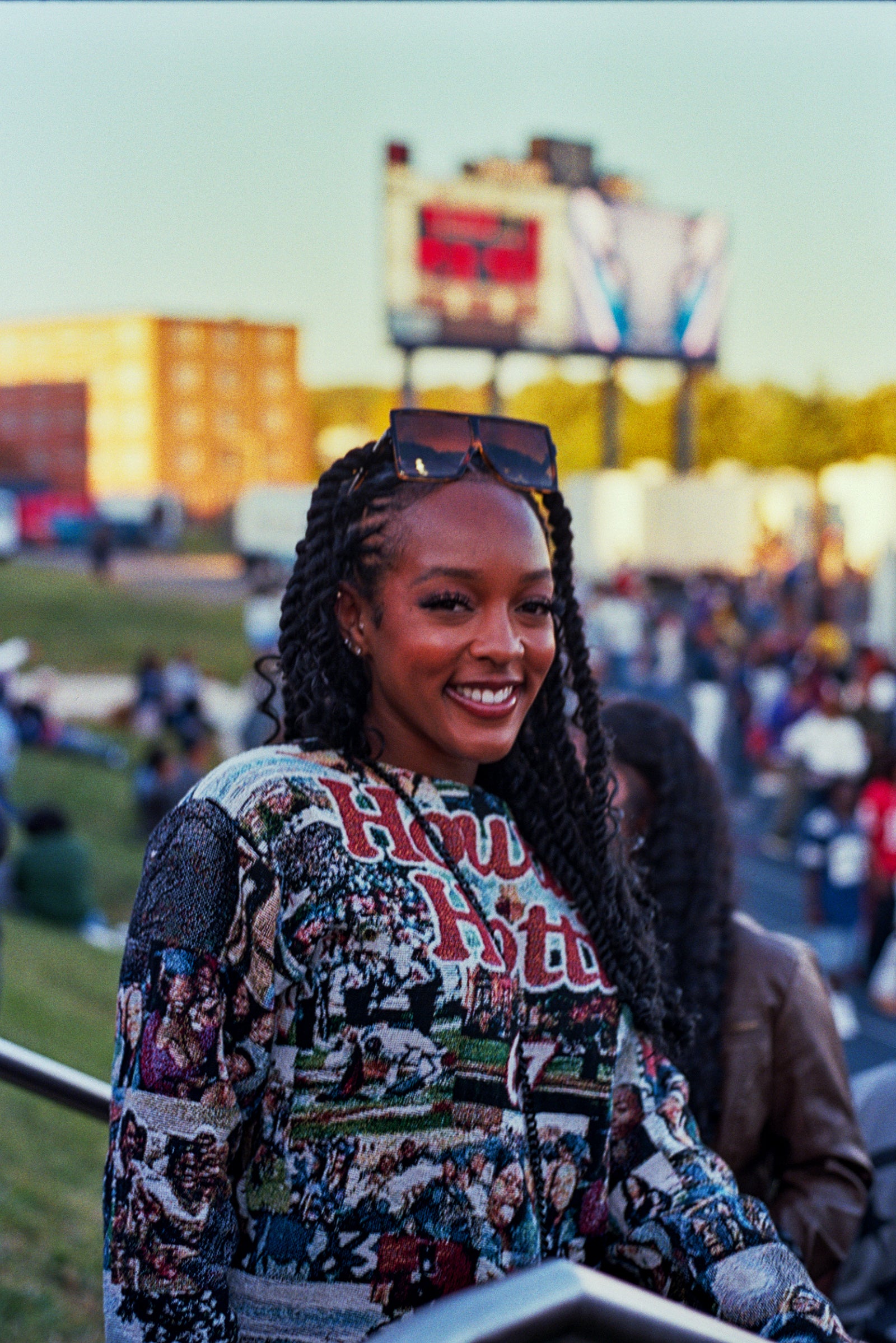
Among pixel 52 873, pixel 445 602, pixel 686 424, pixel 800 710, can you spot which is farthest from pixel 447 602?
pixel 686 424

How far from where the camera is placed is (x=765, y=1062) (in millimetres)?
2146

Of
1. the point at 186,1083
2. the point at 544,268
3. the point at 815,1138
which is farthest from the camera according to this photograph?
the point at 544,268

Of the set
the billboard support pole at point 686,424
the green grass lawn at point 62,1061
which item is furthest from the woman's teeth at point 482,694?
the billboard support pole at point 686,424

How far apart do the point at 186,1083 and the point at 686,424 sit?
1265 inches

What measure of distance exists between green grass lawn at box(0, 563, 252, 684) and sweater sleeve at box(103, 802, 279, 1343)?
2131 cm

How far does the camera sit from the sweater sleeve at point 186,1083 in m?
1.22

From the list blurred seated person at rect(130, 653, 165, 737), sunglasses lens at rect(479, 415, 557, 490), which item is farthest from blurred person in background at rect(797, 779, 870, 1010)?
blurred seated person at rect(130, 653, 165, 737)

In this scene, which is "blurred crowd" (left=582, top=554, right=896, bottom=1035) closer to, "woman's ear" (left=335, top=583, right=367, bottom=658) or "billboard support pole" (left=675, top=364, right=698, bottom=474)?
"woman's ear" (left=335, top=583, right=367, bottom=658)

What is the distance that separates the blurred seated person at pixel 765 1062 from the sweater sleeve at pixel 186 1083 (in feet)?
2.84

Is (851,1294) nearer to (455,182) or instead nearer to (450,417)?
(450,417)

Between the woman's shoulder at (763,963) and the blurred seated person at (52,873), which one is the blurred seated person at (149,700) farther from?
the woman's shoulder at (763,963)

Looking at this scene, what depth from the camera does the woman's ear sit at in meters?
1.48

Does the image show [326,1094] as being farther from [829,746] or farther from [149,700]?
[149,700]

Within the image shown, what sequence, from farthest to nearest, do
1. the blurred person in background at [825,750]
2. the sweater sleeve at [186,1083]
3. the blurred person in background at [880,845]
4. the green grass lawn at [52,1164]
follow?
the blurred person in background at [825,750], the blurred person in background at [880,845], the green grass lawn at [52,1164], the sweater sleeve at [186,1083]
